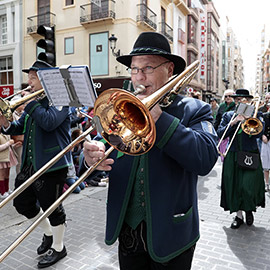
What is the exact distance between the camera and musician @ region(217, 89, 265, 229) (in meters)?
4.27

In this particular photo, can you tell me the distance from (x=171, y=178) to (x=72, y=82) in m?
1.12

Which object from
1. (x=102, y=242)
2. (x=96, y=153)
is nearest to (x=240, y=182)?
(x=102, y=242)

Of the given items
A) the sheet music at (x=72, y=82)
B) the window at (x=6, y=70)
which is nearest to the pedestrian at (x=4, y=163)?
the sheet music at (x=72, y=82)

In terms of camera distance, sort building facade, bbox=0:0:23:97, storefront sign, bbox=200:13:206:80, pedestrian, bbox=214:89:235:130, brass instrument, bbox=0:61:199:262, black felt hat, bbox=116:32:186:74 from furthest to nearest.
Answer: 1. storefront sign, bbox=200:13:206:80
2. building facade, bbox=0:0:23:97
3. pedestrian, bbox=214:89:235:130
4. black felt hat, bbox=116:32:186:74
5. brass instrument, bbox=0:61:199:262

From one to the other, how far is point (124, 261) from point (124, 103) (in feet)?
3.32

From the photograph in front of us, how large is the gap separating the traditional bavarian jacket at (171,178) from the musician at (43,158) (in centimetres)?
145

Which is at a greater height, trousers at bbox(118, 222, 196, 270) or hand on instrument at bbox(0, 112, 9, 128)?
hand on instrument at bbox(0, 112, 9, 128)

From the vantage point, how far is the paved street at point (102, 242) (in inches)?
127

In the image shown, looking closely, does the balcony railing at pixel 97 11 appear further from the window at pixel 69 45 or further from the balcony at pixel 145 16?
the balcony at pixel 145 16

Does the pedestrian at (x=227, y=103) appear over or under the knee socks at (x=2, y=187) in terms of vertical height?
over

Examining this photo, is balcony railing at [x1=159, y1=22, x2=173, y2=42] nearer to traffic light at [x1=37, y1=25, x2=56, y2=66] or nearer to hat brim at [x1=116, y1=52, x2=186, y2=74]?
traffic light at [x1=37, y1=25, x2=56, y2=66]

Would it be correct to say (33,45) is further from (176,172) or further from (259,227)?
(176,172)

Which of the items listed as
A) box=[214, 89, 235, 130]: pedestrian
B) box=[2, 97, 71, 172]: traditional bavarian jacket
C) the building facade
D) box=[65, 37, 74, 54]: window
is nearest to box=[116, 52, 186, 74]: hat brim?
box=[2, 97, 71, 172]: traditional bavarian jacket

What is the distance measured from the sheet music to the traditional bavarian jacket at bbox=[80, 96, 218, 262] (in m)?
0.58
